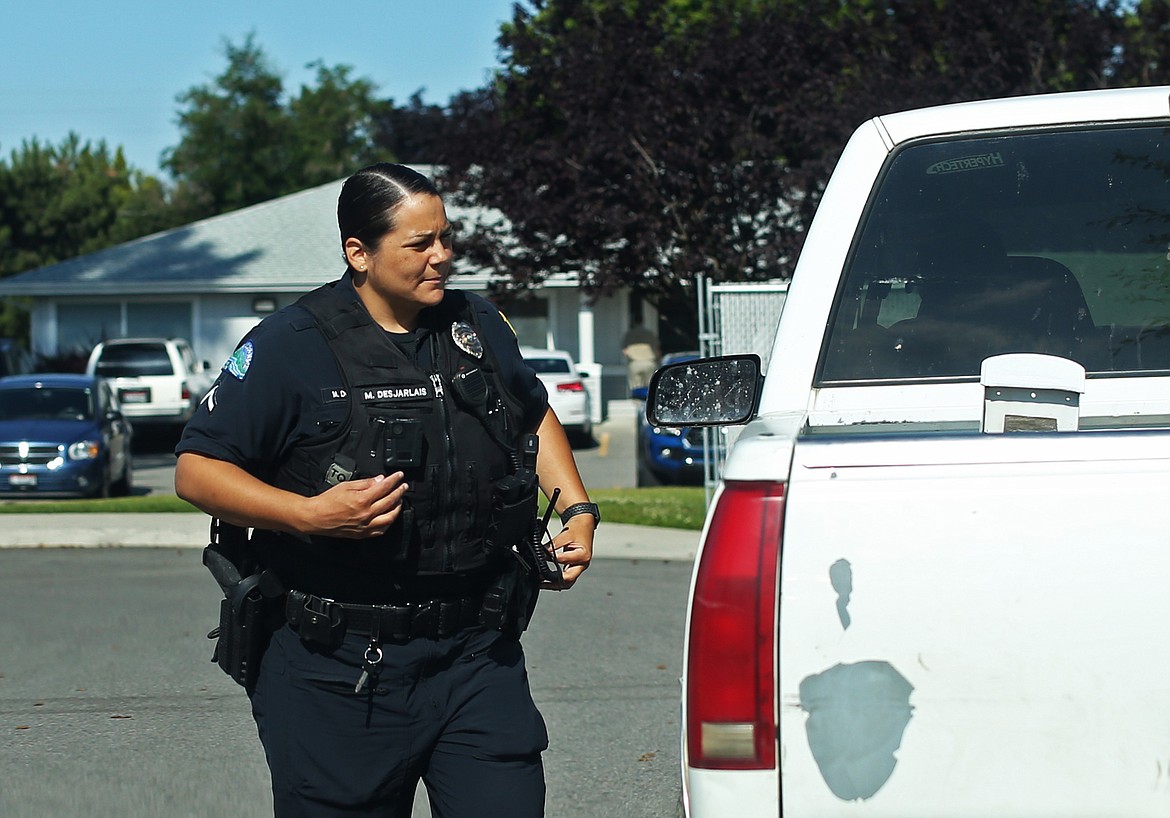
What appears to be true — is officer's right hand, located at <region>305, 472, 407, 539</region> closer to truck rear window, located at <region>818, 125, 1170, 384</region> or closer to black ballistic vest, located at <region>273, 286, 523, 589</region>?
black ballistic vest, located at <region>273, 286, 523, 589</region>

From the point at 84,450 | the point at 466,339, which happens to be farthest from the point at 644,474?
the point at 466,339

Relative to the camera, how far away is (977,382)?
8.30 feet

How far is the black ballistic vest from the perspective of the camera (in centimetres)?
288

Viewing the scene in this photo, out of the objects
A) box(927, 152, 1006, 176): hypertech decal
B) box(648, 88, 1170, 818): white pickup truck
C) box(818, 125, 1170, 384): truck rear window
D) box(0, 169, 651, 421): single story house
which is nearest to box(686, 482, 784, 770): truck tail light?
box(648, 88, 1170, 818): white pickup truck

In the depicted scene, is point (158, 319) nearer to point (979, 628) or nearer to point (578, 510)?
point (578, 510)

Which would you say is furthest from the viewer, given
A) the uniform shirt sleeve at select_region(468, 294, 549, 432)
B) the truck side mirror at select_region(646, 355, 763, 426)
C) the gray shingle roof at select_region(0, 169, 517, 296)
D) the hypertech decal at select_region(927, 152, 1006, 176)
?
the gray shingle roof at select_region(0, 169, 517, 296)

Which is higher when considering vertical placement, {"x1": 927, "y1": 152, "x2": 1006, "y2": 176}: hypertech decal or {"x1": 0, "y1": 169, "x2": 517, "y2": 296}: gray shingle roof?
{"x1": 0, "y1": 169, "x2": 517, "y2": 296}: gray shingle roof

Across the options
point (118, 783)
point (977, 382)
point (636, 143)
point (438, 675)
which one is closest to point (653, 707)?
point (118, 783)

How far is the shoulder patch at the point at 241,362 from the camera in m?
2.94

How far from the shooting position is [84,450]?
1598cm

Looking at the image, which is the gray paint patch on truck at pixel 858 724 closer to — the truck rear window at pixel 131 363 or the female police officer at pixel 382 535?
the female police officer at pixel 382 535

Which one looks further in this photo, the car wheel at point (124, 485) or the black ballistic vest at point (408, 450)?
the car wheel at point (124, 485)

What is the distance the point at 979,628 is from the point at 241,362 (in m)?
1.61

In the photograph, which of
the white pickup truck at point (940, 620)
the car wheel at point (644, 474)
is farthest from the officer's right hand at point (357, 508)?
the car wheel at point (644, 474)
